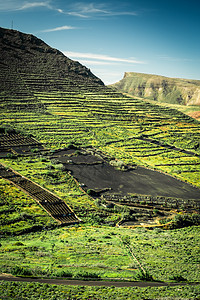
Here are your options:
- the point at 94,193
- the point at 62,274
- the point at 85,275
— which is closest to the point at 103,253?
the point at 85,275

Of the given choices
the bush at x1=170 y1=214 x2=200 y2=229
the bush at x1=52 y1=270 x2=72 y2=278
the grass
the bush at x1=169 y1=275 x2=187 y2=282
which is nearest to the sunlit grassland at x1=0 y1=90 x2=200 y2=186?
the bush at x1=170 y1=214 x2=200 y2=229

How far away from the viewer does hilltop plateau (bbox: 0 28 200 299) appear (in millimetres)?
33656

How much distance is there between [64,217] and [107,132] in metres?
73.7

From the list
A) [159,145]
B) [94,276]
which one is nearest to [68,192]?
[94,276]

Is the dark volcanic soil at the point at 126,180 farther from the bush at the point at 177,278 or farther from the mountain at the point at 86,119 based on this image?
the bush at the point at 177,278

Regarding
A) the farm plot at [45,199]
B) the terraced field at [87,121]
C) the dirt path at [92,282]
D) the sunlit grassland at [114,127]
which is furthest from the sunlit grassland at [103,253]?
the sunlit grassland at [114,127]

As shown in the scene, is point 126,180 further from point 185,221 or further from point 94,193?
point 185,221

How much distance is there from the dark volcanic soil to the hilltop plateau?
253 millimetres

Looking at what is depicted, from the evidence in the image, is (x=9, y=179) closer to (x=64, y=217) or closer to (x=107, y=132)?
(x=64, y=217)

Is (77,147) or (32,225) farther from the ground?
(77,147)

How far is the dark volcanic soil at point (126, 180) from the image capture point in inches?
2574

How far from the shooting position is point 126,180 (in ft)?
236

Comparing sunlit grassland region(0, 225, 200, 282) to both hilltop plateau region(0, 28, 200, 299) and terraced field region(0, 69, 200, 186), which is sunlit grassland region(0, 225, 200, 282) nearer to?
hilltop plateau region(0, 28, 200, 299)

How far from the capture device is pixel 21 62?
18475cm
